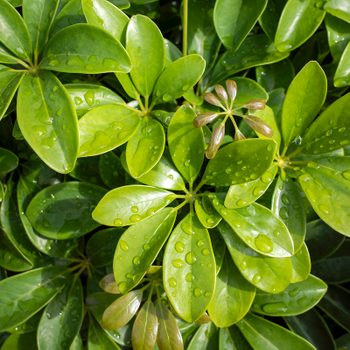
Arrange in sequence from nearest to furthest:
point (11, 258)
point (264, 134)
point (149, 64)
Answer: point (264, 134)
point (149, 64)
point (11, 258)

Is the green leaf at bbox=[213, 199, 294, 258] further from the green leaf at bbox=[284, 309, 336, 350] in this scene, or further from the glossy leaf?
the green leaf at bbox=[284, 309, 336, 350]

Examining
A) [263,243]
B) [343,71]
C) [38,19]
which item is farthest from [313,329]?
[38,19]

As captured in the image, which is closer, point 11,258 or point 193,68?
point 193,68

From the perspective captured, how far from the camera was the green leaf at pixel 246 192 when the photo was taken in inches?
36.4

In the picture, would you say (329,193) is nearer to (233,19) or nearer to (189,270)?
(189,270)

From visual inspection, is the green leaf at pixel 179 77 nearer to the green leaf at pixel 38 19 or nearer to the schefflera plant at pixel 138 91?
the schefflera plant at pixel 138 91

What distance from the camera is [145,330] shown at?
102 cm

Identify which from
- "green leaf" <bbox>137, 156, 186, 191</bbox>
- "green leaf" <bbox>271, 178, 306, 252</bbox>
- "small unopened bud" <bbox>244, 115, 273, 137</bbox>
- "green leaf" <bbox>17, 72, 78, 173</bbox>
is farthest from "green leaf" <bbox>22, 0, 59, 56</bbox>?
"green leaf" <bbox>271, 178, 306, 252</bbox>

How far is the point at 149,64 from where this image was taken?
1025 millimetres

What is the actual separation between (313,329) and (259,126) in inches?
23.3

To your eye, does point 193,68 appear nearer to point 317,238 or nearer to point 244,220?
point 244,220

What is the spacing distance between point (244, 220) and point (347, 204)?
0.66 ft

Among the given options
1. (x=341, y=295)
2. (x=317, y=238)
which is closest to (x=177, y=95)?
(x=317, y=238)

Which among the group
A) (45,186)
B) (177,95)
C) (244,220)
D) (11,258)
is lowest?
(11,258)
